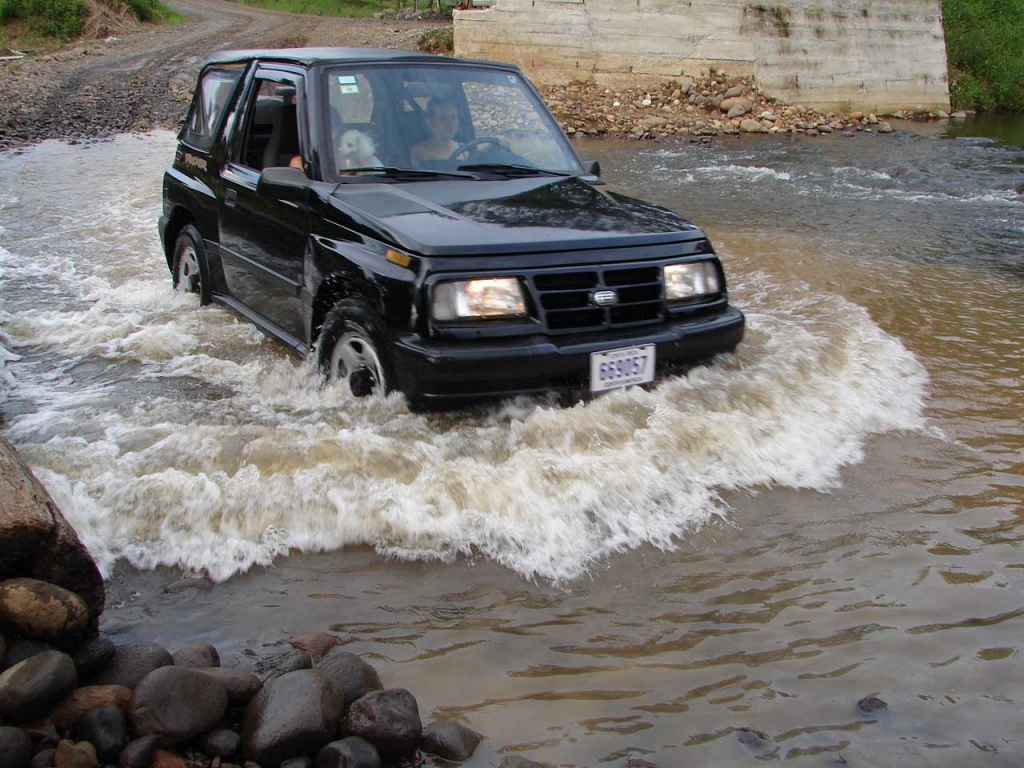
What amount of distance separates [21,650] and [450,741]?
1227 mm

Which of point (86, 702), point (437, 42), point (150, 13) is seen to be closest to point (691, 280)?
point (86, 702)

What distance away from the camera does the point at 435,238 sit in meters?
4.15

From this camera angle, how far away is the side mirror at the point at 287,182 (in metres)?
4.84

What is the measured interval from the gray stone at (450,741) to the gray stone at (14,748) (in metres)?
0.98

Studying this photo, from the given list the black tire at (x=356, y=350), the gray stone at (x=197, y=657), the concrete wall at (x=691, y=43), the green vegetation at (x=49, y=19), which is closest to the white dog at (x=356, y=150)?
the black tire at (x=356, y=350)

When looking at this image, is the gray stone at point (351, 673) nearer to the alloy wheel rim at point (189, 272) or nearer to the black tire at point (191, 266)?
the black tire at point (191, 266)

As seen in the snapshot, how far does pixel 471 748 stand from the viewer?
2.62m

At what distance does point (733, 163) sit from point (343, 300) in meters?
12.5

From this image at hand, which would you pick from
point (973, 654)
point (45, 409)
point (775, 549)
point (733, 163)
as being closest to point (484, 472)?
point (775, 549)

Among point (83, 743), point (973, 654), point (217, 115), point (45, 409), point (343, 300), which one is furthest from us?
point (217, 115)

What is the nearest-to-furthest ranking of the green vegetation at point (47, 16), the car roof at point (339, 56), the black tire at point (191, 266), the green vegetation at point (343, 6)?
the car roof at point (339, 56) < the black tire at point (191, 266) < the green vegetation at point (47, 16) < the green vegetation at point (343, 6)

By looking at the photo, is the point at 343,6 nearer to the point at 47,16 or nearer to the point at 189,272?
the point at 47,16

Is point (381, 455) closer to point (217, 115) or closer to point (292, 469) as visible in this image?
point (292, 469)

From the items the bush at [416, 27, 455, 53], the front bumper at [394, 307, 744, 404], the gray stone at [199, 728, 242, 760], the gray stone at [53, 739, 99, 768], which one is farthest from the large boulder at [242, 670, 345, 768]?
the bush at [416, 27, 455, 53]
